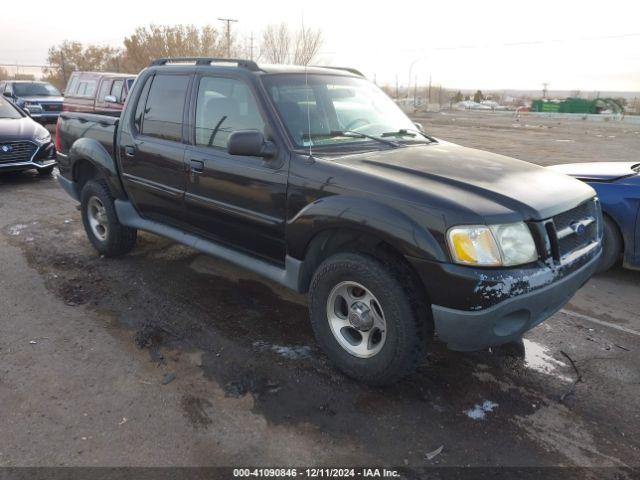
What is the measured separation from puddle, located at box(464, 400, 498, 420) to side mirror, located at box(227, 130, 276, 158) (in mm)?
2049

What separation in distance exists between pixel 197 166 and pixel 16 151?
687 centimetres

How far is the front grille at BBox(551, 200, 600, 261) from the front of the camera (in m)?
2.95

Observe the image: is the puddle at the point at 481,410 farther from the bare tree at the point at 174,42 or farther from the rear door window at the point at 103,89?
the bare tree at the point at 174,42

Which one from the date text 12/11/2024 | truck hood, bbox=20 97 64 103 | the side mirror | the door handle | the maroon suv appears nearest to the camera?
the date text 12/11/2024

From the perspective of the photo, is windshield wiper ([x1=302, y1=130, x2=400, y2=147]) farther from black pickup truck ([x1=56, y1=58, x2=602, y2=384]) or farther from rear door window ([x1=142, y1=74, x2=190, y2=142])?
rear door window ([x1=142, y1=74, x2=190, y2=142])

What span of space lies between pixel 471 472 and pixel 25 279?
429cm

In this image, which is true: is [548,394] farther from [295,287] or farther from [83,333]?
[83,333]

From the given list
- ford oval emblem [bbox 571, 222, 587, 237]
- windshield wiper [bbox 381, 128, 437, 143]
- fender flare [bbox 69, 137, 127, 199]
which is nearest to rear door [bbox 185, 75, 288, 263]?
windshield wiper [bbox 381, 128, 437, 143]

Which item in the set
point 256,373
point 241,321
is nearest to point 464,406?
point 256,373

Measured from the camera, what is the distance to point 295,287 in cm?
347

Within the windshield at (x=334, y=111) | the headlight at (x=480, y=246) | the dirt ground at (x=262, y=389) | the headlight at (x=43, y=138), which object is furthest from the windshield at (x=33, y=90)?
the headlight at (x=480, y=246)

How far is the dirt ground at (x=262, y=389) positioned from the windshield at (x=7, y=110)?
644cm

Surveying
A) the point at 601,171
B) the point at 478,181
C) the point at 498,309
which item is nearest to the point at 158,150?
the point at 478,181

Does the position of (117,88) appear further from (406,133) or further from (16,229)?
(406,133)
